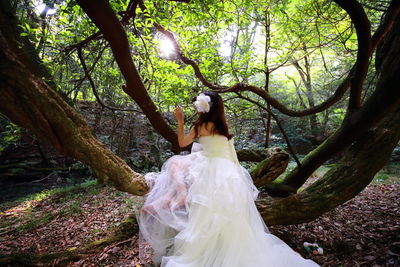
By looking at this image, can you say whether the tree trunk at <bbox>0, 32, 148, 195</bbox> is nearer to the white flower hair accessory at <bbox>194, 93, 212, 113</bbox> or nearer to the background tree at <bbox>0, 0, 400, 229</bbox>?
the background tree at <bbox>0, 0, 400, 229</bbox>

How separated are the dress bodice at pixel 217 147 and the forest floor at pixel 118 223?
105 centimetres

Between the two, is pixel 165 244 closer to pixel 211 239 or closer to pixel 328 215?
pixel 211 239

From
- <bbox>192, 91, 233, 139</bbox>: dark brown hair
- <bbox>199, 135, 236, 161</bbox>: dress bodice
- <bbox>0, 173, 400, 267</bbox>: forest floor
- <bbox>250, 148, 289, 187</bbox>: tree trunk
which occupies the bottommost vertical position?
<bbox>0, 173, 400, 267</bbox>: forest floor

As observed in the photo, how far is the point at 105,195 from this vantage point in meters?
6.02

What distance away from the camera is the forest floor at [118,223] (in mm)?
2580

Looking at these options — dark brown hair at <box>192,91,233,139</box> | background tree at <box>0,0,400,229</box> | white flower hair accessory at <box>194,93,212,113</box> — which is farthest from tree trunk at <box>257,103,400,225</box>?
white flower hair accessory at <box>194,93,212,113</box>

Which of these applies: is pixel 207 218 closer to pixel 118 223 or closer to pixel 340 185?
pixel 340 185

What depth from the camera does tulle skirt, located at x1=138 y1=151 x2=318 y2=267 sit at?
2.04 m

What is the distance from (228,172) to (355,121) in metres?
1.93

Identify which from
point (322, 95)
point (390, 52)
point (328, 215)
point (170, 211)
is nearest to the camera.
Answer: point (170, 211)

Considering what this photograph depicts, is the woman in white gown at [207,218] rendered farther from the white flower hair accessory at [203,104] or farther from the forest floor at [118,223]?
the forest floor at [118,223]

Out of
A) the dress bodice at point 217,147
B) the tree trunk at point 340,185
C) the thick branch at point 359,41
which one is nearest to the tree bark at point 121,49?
the dress bodice at point 217,147

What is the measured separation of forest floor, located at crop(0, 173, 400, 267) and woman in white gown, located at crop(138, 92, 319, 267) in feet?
1.33

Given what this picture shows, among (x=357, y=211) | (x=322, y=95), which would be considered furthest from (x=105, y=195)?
(x=322, y=95)
